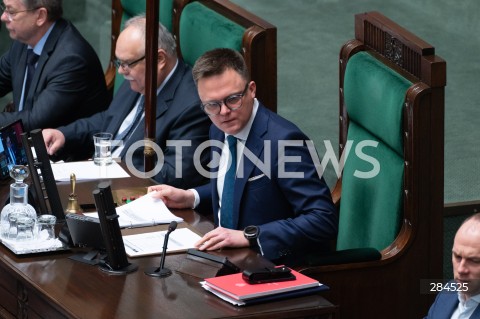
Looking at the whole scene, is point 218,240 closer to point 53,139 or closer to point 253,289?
point 253,289

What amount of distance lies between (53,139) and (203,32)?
848mm

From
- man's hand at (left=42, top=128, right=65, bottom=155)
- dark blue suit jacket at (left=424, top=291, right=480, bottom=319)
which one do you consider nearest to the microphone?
dark blue suit jacket at (left=424, top=291, right=480, bottom=319)

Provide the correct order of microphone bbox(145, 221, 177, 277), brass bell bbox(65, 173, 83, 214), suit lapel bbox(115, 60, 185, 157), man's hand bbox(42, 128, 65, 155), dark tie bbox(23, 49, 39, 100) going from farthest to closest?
dark tie bbox(23, 49, 39, 100), man's hand bbox(42, 128, 65, 155), suit lapel bbox(115, 60, 185, 157), brass bell bbox(65, 173, 83, 214), microphone bbox(145, 221, 177, 277)

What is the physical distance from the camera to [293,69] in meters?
7.07

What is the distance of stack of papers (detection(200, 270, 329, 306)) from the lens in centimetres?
324

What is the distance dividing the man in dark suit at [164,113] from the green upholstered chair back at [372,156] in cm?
67

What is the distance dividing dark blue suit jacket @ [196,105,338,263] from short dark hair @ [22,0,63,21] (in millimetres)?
2082

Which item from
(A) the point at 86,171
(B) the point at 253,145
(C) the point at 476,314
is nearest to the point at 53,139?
(A) the point at 86,171

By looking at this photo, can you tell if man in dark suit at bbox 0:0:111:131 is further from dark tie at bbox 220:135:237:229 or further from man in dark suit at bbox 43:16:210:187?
dark tie at bbox 220:135:237:229

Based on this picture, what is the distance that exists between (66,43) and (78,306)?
2.68m

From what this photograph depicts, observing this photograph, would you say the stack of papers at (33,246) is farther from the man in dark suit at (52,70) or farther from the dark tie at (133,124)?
the man in dark suit at (52,70)

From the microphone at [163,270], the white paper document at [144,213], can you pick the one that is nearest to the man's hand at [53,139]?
the white paper document at [144,213]

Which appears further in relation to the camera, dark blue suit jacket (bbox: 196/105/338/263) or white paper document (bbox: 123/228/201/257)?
dark blue suit jacket (bbox: 196/105/338/263)

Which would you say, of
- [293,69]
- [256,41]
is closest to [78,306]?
[256,41]
